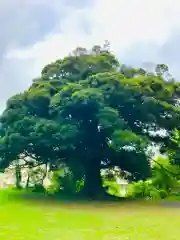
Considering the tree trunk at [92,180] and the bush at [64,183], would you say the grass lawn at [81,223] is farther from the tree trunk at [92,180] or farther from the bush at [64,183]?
the bush at [64,183]

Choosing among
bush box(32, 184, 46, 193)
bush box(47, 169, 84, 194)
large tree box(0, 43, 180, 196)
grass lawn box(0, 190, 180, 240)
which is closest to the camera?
grass lawn box(0, 190, 180, 240)

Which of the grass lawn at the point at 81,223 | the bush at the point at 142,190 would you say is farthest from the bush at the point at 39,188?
the grass lawn at the point at 81,223

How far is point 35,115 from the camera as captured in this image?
56.3 ft

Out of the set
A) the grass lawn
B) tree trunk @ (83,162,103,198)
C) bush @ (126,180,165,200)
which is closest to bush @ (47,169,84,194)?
tree trunk @ (83,162,103,198)

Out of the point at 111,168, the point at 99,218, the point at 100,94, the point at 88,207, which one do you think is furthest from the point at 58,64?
the point at 99,218

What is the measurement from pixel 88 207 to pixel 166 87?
261 inches

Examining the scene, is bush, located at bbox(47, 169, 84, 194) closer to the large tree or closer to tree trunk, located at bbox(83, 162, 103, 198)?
tree trunk, located at bbox(83, 162, 103, 198)

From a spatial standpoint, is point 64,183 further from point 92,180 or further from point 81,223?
point 81,223

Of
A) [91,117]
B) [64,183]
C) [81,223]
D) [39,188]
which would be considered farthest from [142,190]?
[81,223]

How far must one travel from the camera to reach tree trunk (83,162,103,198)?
56.4ft

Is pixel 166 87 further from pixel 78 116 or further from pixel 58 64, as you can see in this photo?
pixel 58 64

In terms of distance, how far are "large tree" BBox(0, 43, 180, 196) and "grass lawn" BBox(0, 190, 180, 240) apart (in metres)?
2.88

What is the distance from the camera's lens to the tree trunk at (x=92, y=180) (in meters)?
17.2

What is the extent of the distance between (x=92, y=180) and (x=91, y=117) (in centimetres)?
312
